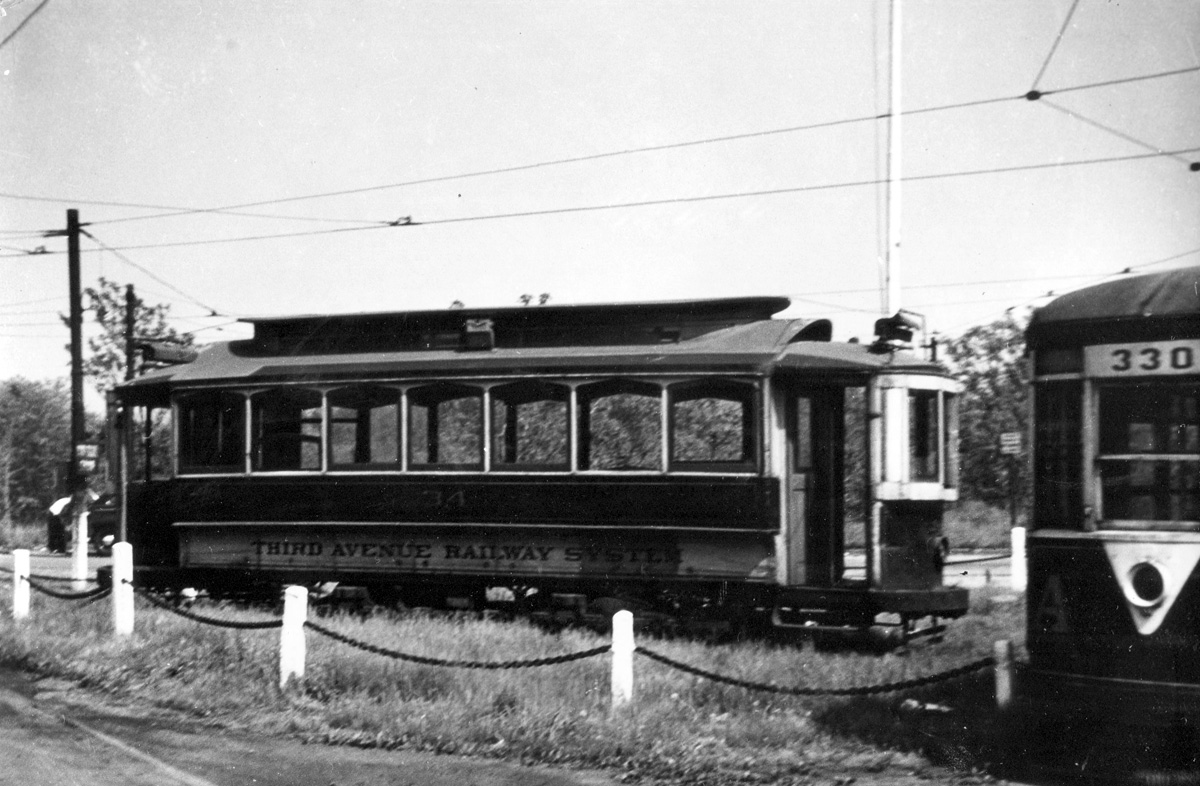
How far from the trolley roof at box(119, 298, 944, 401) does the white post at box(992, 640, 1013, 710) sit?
434cm

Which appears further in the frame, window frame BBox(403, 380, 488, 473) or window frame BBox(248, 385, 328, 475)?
window frame BBox(248, 385, 328, 475)

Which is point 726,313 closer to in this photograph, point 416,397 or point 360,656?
point 416,397

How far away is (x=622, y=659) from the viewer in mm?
9727

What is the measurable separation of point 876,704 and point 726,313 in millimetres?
4845

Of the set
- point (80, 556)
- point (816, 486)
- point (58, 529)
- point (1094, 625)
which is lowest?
point (58, 529)

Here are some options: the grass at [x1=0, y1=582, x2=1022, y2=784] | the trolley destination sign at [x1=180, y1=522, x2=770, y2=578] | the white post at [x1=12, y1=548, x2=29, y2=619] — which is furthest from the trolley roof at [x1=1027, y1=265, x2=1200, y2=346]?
the white post at [x1=12, y1=548, x2=29, y2=619]

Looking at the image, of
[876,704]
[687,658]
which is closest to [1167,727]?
[876,704]

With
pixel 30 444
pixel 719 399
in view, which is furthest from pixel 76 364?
pixel 30 444

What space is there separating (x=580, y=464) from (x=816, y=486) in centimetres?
220

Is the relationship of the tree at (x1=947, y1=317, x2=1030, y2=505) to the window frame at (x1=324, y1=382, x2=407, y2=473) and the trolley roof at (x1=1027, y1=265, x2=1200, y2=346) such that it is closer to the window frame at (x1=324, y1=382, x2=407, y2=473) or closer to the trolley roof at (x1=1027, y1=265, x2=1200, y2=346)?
the window frame at (x1=324, y1=382, x2=407, y2=473)

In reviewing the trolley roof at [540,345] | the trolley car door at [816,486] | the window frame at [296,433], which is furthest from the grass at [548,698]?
the trolley roof at [540,345]

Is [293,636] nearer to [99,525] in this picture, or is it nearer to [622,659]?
[622,659]

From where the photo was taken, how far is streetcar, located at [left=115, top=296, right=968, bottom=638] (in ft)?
42.9

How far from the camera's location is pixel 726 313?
549 inches
